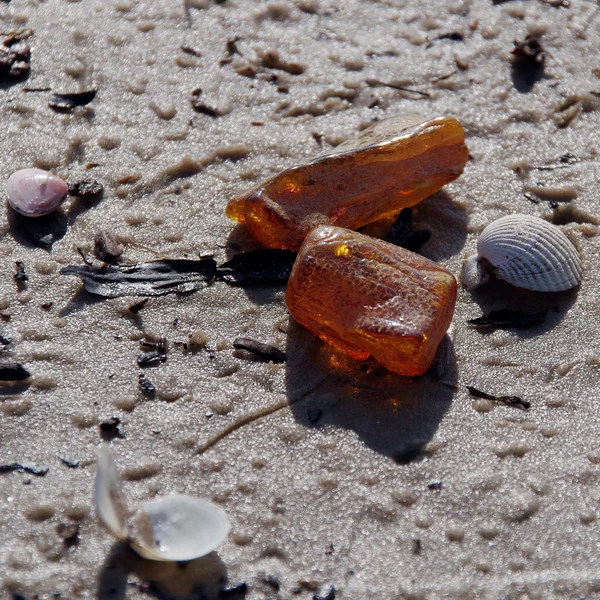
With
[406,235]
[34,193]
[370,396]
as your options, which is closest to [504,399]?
[370,396]

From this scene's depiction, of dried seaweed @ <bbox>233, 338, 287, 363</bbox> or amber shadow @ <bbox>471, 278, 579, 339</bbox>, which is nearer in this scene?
dried seaweed @ <bbox>233, 338, 287, 363</bbox>

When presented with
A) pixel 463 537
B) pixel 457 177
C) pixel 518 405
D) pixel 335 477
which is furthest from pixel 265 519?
pixel 457 177

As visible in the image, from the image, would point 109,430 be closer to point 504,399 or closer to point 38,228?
point 38,228

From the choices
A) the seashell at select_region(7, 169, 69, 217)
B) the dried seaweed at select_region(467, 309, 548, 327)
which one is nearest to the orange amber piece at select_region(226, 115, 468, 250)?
the dried seaweed at select_region(467, 309, 548, 327)

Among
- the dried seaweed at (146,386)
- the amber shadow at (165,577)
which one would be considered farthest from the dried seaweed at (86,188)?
the amber shadow at (165,577)

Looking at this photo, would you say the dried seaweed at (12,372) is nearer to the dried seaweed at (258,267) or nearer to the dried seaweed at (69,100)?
the dried seaweed at (258,267)

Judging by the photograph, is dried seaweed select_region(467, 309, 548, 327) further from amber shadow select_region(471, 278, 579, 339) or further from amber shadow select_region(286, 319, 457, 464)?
amber shadow select_region(286, 319, 457, 464)
